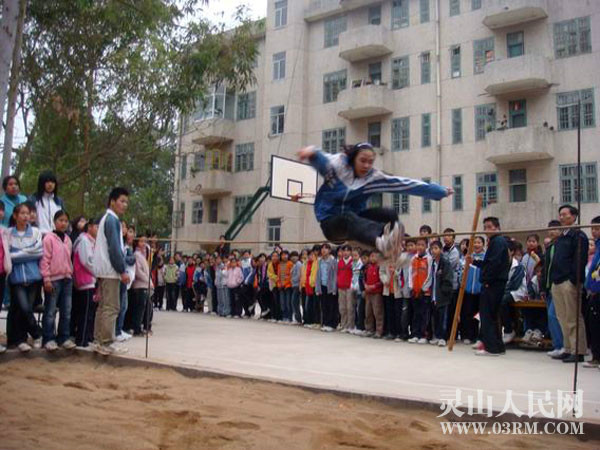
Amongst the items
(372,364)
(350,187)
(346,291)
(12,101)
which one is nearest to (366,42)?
(346,291)

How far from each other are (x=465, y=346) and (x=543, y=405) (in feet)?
14.2

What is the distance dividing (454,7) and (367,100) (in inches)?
190

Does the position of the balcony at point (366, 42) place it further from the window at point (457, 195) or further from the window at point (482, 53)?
the window at point (457, 195)

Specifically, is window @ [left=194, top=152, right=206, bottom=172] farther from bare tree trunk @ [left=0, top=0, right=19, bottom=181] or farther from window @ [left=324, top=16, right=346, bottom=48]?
bare tree trunk @ [left=0, top=0, right=19, bottom=181]

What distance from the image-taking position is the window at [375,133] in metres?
23.6

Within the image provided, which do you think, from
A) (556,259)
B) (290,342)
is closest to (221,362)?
(290,342)

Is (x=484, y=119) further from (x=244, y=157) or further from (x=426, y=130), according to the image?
(x=244, y=157)

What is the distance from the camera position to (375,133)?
2373cm

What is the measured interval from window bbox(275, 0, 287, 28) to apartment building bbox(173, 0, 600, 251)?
6cm

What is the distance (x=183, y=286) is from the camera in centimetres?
1631

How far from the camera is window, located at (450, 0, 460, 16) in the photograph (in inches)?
852

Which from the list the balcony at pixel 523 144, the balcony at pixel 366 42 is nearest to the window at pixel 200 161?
the balcony at pixel 366 42

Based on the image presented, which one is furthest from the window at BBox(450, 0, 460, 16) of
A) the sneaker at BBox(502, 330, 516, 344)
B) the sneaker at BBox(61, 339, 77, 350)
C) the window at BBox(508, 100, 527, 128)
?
the sneaker at BBox(61, 339, 77, 350)

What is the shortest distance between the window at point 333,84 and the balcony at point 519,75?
6.45 m
